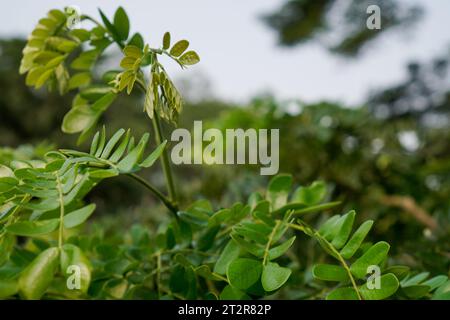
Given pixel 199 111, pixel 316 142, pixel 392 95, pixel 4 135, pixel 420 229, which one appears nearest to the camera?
pixel 420 229

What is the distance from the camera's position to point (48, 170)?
364 millimetres

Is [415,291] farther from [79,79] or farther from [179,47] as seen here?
[79,79]

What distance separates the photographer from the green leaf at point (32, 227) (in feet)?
1.11

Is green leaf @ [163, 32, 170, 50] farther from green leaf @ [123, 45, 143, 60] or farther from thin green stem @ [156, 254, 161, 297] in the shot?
thin green stem @ [156, 254, 161, 297]

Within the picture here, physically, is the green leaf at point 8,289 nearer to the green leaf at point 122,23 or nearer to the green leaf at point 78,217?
the green leaf at point 78,217

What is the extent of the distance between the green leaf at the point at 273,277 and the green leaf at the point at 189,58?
0.60 feet

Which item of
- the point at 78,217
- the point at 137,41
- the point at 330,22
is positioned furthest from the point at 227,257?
the point at 330,22

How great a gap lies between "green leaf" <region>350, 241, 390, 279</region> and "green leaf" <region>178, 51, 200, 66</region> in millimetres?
212

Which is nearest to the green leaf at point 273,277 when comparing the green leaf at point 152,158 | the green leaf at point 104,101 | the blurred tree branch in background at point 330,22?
the green leaf at point 152,158

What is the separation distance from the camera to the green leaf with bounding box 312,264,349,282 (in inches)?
14.3

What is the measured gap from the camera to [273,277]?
348 millimetres

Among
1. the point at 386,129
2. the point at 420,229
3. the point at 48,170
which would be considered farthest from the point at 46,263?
the point at 386,129

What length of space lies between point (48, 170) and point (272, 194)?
243 millimetres

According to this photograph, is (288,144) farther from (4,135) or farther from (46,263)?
(4,135)
